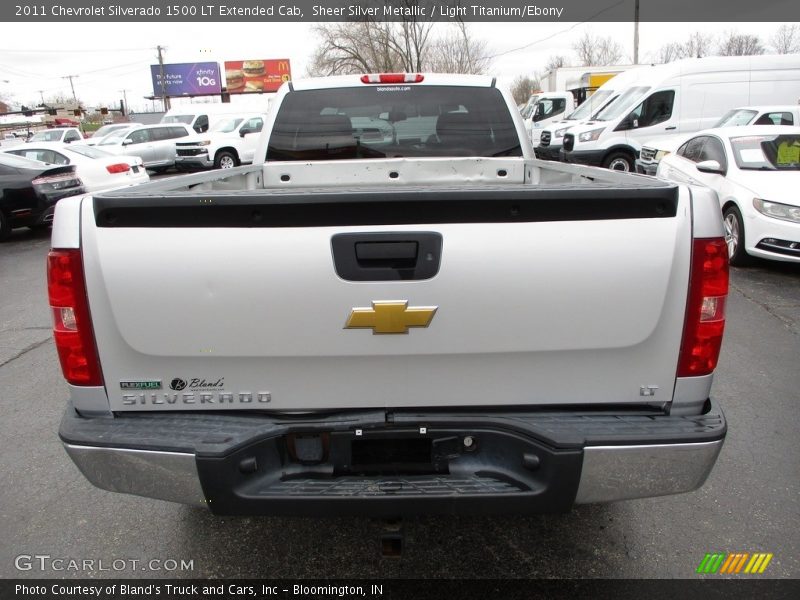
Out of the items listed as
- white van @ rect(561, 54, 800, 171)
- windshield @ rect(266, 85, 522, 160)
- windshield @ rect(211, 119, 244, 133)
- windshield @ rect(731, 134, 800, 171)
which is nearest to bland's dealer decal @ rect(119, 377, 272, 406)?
windshield @ rect(266, 85, 522, 160)

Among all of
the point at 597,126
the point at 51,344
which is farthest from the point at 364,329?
the point at 597,126

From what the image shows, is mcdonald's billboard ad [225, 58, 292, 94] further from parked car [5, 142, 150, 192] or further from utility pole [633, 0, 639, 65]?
parked car [5, 142, 150, 192]

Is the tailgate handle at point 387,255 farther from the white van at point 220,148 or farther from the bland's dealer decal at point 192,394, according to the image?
the white van at point 220,148

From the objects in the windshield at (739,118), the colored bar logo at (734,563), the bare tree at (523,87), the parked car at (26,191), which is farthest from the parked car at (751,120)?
the bare tree at (523,87)

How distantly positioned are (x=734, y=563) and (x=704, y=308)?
131 cm

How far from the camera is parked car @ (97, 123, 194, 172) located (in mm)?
20906

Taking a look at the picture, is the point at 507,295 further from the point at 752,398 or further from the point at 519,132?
the point at 752,398

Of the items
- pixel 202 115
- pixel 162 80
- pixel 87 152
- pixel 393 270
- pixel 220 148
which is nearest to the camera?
pixel 393 270

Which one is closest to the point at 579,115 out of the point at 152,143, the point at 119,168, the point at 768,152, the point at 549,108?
the point at 549,108

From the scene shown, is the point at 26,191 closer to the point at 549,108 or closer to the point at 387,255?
the point at 387,255

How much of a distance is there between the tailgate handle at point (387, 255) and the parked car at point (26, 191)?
10.6 meters

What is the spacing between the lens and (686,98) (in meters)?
14.4

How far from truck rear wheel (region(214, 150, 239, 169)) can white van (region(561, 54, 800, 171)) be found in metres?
12.7

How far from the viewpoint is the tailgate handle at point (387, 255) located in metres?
1.90
